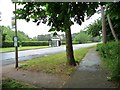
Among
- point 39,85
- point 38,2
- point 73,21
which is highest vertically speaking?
point 38,2

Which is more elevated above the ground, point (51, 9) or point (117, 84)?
point (51, 9)

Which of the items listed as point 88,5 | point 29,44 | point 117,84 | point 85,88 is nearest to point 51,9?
point 88,5

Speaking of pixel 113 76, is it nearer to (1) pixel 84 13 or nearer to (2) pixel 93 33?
(1) pixel 84 13

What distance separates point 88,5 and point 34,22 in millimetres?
2719

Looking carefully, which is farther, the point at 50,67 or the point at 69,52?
the point at 69,52

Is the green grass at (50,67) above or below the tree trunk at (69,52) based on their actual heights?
below

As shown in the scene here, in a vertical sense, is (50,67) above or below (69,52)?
below

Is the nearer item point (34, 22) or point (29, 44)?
point (34, 22)

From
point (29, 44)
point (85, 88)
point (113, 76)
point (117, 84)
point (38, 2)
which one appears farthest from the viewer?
point (29, 44)

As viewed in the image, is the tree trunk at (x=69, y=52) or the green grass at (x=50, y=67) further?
the tree trunk at (x=69, y=52)

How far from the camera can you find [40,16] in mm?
9500

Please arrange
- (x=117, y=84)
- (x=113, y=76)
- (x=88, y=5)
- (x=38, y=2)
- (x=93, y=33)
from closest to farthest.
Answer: (x=88, y=5), (x=38, y=2), (x=117, y=84), (x=113, y=76), (x=93, y=33)

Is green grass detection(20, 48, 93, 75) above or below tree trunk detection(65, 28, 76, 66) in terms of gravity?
below

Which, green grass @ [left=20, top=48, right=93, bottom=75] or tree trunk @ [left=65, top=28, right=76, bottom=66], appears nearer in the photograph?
green grass @ [left=20, top=48, right=93, bottom=75]
